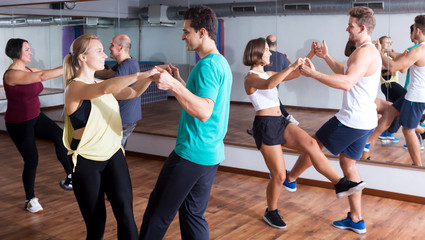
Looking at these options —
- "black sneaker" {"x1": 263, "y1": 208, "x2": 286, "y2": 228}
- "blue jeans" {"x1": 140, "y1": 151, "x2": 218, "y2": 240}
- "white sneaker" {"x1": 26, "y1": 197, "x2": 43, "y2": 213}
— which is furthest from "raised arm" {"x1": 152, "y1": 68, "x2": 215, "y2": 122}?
"white sneaker" {"x1": 26, "y1": 197, "x2": 43, "y2": 213}

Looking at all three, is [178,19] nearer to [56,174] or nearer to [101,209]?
[56,174]

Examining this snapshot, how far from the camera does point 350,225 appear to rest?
12.0ft

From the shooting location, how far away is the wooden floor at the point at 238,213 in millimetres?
3596

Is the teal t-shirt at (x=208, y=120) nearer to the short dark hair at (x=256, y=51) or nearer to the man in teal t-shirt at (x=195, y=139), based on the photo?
the man in teal t-shirt at (x=195, y=139)

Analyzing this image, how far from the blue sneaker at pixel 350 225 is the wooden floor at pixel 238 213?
0.15ft

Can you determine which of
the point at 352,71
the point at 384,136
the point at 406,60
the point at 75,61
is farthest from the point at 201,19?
the point at 384,136

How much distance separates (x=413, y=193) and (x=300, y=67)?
6.68 feet

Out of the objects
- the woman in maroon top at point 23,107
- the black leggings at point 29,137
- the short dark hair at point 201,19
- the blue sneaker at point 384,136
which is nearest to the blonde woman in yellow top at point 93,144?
the short dark hair at point 201,19

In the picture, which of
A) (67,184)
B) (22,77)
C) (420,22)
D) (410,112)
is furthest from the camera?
(67,184)

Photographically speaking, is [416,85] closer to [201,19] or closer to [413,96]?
[413,96]

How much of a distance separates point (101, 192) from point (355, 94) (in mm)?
1846

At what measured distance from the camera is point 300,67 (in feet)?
10.1

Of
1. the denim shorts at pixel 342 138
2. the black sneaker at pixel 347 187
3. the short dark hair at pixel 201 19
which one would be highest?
the short dark hair at pixel 201 19

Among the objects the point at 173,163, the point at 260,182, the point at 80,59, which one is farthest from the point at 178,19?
the point at 173,163
